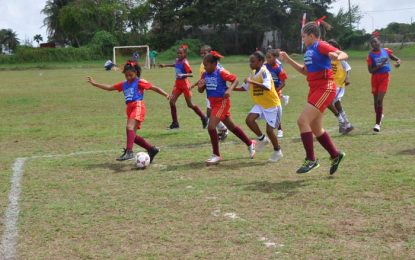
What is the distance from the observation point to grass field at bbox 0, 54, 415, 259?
4664 mm

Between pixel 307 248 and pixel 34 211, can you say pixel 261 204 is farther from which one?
pixel 34 211

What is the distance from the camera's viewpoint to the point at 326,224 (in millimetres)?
5145

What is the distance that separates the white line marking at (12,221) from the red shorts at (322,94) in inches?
153

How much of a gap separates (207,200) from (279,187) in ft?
3.43

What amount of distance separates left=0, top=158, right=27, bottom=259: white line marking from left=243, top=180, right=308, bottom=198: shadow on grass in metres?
2.73

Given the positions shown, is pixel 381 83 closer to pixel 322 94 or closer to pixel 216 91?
pixel 216 91

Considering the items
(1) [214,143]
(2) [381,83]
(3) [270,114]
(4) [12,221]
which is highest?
→ (2) [381,83]

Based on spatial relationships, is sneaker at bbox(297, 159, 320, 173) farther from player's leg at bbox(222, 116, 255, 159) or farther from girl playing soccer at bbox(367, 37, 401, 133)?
girl playing soccer at bbox(367, 37, 401, 133)

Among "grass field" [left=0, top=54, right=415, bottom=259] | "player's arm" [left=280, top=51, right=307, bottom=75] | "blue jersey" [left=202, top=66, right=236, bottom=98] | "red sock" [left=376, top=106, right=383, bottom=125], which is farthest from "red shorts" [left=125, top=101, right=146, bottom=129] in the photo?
"red sock" [left=376, top=106, right=383, bottom=125]

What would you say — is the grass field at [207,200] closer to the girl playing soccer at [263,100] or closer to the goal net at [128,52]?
the girl playing soccer at [263,100]

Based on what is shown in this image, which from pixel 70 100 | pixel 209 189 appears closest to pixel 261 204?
pixel 209 189

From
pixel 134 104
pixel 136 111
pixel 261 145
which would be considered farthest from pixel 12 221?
pixel 261 145

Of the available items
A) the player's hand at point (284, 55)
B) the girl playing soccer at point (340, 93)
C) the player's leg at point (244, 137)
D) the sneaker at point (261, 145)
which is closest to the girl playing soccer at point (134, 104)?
the player's leg at point (244, 137)

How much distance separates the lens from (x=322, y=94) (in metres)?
7.04
